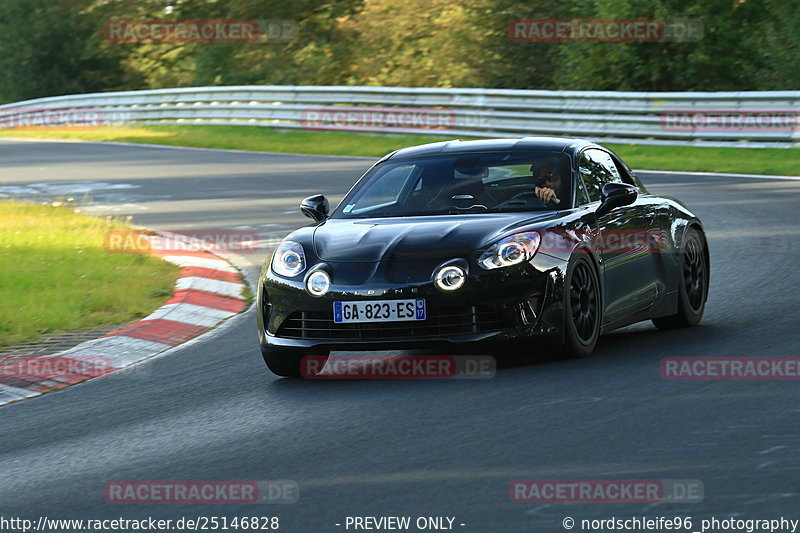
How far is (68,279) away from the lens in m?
12.6

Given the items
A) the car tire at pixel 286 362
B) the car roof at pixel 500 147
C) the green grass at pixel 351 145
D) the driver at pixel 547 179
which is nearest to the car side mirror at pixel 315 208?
the car roof at pixel 500 147

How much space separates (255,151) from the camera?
88.8ft

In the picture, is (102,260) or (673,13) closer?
(102,260)

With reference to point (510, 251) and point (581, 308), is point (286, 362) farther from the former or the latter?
point (581, 308)

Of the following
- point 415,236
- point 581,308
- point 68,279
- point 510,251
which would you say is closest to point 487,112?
point 68,279

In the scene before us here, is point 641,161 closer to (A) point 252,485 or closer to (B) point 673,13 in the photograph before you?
(B) point 673,13

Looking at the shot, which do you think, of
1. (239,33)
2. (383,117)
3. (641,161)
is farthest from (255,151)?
(239,33)

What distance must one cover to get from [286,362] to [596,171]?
2.47 meters

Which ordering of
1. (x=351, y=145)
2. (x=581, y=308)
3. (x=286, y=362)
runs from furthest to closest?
(x=351, y=145)
(x=286, y=362)
(x=581, y=308)

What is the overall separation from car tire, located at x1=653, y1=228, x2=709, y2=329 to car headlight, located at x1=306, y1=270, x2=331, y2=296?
2.63 m

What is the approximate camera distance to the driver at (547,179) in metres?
8.77

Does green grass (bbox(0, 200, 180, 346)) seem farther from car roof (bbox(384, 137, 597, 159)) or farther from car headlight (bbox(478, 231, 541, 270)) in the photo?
car headlight (bbox(478, 231, 541, 270))

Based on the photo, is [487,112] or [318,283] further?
[487,112]

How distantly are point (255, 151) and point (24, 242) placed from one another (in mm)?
12548
